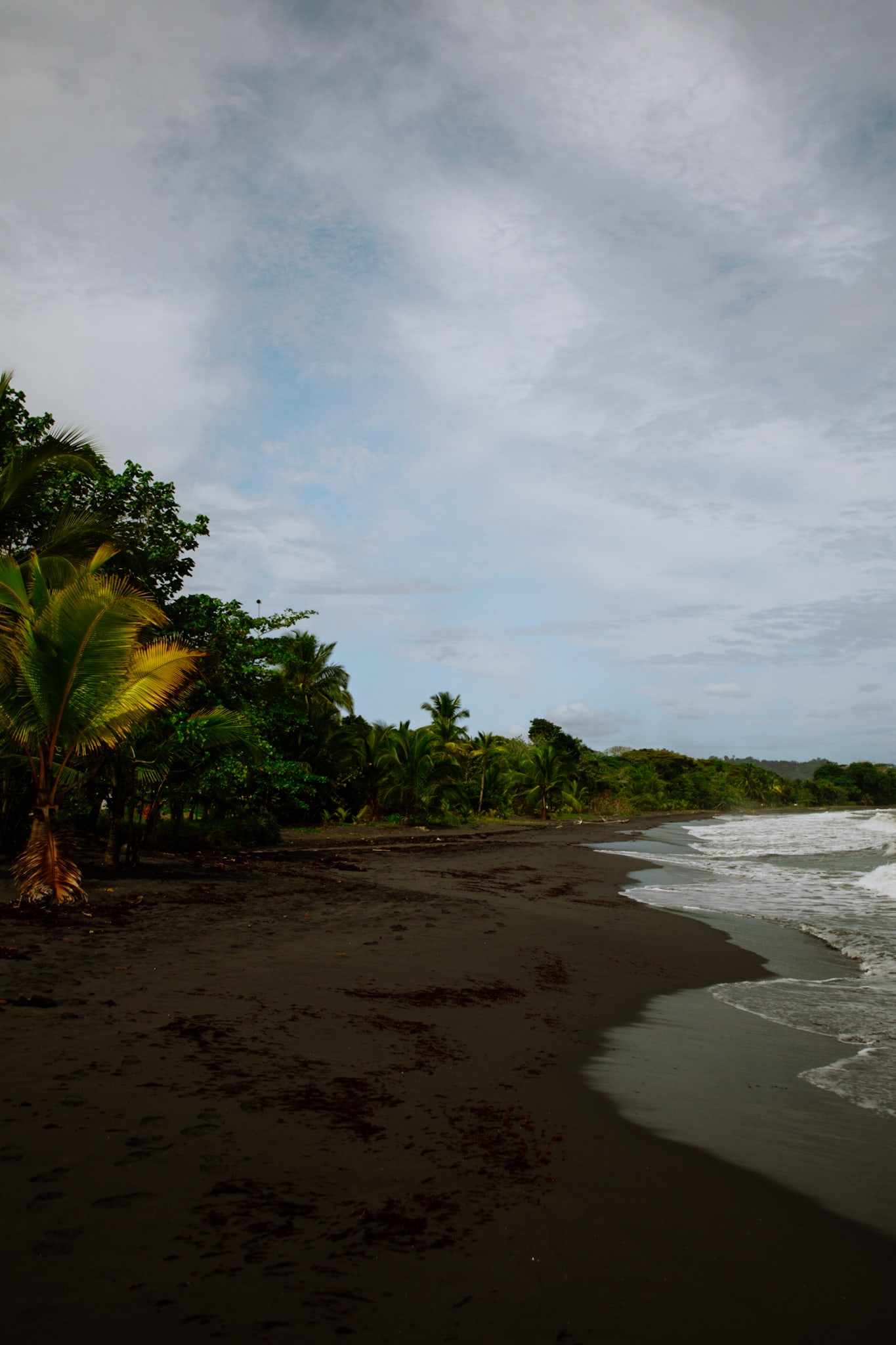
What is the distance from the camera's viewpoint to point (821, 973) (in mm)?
8258

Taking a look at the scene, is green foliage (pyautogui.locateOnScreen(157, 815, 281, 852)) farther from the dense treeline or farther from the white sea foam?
the white sea foam

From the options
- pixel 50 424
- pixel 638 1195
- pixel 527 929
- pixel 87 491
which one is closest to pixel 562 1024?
pixel 638 1195

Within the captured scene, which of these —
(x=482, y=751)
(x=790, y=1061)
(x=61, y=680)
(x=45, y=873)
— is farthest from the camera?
(x=482, y=751)

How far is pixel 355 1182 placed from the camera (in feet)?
9.84

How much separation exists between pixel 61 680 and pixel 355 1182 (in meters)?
7.55

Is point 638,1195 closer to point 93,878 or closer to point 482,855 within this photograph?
point 93,878

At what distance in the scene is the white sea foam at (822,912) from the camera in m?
5.33

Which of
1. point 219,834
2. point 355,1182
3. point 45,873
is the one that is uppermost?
point 45,873

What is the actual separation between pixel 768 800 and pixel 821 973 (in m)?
98.8

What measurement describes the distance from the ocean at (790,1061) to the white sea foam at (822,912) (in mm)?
25

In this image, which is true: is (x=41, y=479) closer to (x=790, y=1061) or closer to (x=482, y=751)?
(x=790, y=1061)

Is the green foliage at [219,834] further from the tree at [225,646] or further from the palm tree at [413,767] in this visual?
the palm tree at [413,767]

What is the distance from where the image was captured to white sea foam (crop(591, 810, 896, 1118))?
210 inches

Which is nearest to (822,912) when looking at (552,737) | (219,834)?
(219,834)
